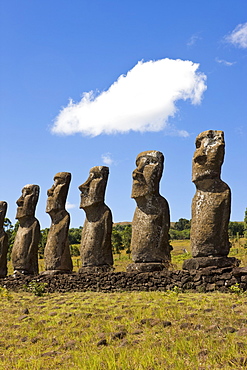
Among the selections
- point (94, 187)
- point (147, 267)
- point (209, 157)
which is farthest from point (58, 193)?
point (209, 157)

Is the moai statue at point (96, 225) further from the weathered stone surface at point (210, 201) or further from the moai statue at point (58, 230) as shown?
the weathered stone surface at point (210, 201)

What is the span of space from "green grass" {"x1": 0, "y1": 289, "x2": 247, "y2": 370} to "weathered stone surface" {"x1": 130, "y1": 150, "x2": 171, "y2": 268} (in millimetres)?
2124

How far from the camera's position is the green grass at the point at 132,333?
6601 mm

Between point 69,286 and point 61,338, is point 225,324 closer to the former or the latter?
point 61,338

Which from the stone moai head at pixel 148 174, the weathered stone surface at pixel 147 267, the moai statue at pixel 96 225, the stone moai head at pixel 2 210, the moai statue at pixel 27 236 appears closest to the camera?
the weathered stone surface at pixel 147 267

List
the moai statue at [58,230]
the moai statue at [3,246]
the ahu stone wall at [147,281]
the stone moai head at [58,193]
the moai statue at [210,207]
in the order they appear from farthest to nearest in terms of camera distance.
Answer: the moai statue at [3,246]
the stone moai head at [58,193]
the moai statue at [58,230]
the moai statue at [210,207]
the ahu stone wall at [147,281]

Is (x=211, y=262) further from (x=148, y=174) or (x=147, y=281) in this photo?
(x=148, y=174)

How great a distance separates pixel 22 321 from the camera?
1054 centimetres

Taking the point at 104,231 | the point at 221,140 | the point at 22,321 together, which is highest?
the point at 221,140

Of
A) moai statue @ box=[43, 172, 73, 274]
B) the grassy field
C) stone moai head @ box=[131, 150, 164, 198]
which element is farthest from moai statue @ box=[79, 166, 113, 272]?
the grassy field

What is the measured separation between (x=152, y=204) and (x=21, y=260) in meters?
6.82

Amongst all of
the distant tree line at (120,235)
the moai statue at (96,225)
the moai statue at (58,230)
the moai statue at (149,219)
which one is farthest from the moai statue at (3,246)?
the distant tree line at (120,235)

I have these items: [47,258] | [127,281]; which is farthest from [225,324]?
[47,258]

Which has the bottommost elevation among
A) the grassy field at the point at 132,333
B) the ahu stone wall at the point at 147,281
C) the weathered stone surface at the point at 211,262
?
the grassy field at the point at 132,333
